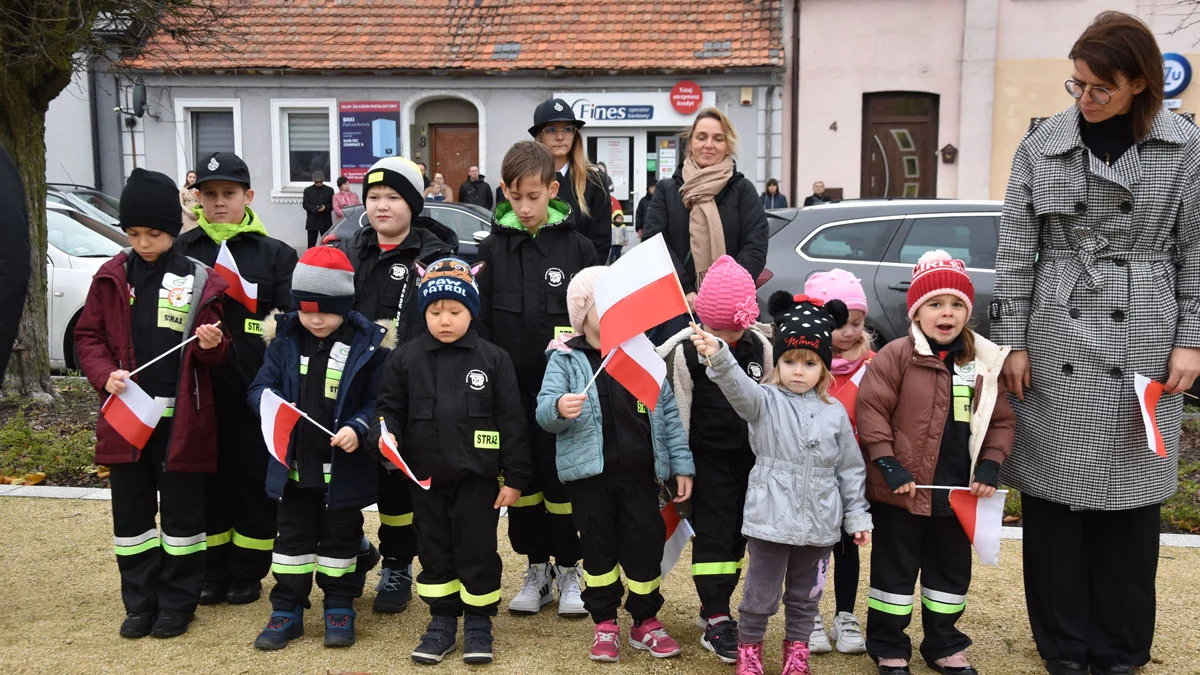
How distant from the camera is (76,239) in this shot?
33.0 feet

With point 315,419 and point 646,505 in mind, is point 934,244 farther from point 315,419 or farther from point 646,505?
point 315,419

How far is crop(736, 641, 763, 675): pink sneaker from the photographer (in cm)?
362

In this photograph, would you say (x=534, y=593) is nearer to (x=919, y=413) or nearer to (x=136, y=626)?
(x=136, y=626)

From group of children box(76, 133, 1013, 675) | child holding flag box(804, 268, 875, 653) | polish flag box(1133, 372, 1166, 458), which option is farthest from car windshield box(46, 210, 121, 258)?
polish flag box(1133, 372, 1166, 458)

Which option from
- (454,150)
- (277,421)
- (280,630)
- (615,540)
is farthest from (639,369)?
(454,150)

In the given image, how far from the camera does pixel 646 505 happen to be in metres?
3.91

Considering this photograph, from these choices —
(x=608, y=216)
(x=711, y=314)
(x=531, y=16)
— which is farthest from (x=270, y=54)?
(x=711, y=314)

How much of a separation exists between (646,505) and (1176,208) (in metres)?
2.14

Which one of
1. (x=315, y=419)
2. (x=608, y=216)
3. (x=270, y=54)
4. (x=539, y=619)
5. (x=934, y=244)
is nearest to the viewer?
(x=315, y=419)

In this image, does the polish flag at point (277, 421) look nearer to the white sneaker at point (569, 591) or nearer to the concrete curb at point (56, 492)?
the white sneaker at point (569, 591)

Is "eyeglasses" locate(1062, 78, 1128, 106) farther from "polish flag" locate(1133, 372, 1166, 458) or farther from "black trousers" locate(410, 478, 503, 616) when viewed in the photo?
"black trousers" locate(410, 478, 503, 616)

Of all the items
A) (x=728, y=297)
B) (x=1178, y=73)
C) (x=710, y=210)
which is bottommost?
(x=728, y=297)

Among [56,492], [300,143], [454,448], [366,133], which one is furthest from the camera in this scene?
[300,143]

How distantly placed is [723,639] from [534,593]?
909 millimetres
